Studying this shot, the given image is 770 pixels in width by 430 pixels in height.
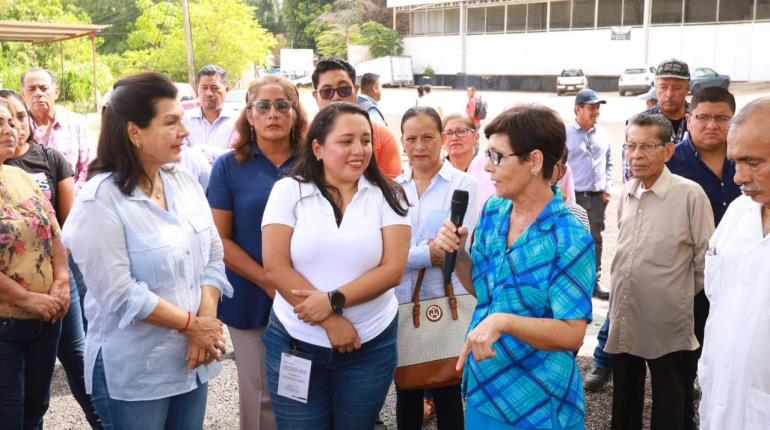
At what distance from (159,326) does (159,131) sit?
2.45 feet

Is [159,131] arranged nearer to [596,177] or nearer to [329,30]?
[596,177]

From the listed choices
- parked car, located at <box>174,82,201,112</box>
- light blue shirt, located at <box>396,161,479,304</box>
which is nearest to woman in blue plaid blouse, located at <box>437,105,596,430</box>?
light blue shirt, located at <box>396,161,479,304</box>

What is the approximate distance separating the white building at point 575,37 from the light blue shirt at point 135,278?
1600 inches

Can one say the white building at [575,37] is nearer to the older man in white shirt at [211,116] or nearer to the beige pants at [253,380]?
the older man in white shirt at [211,116]

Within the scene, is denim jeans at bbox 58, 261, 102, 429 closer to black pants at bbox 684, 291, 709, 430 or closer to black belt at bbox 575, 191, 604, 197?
black pants at bbox 684, 291, 709, 430

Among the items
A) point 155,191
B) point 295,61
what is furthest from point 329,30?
A: point 155,191

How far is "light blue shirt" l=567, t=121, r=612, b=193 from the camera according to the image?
6996mm

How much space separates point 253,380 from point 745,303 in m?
2.36

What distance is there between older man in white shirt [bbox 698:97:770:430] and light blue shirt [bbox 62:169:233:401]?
1914 mm

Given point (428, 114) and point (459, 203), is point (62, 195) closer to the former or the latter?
point (428, 114)

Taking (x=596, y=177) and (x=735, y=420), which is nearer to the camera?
(x=735, y=420)

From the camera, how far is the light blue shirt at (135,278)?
2453mm

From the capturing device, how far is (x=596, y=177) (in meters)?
7.03

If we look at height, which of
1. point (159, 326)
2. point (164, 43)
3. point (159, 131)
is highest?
point (164, 43)
